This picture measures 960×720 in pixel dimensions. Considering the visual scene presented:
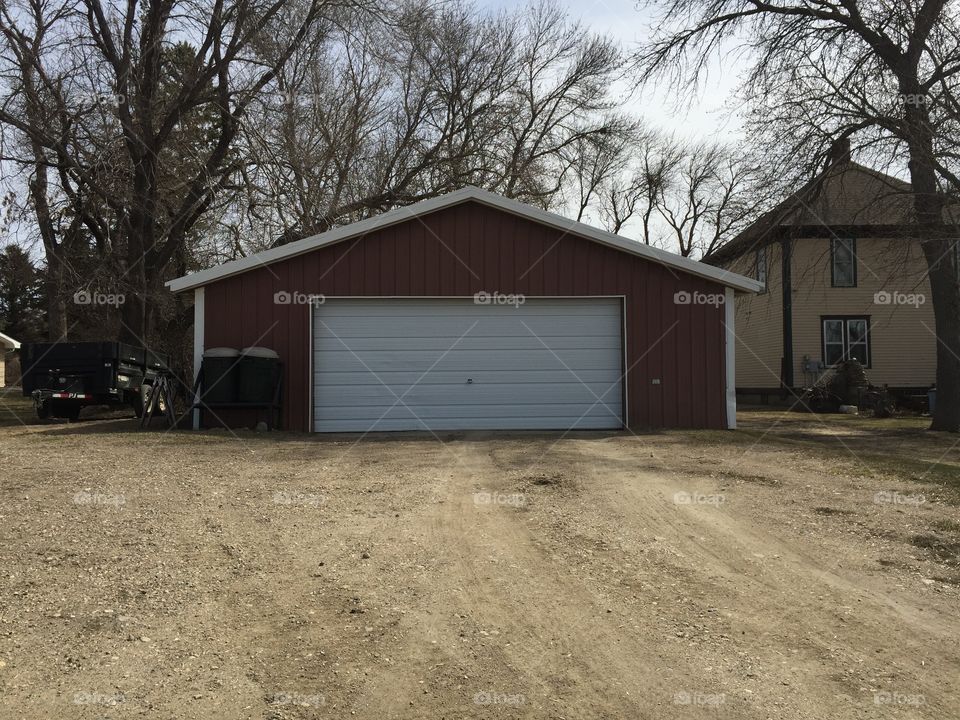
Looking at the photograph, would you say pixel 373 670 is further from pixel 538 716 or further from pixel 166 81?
pixel 166 81

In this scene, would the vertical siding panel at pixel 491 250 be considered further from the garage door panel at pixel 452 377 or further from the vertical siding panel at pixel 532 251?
the garage door panel at pixel 452 377

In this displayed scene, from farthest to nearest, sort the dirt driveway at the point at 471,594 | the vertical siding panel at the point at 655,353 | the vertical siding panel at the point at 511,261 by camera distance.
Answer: the vertical siding panel at the point at 655,353, the vertical siding panel at the point at 511,261, the dirt driveway at the point at 471,594

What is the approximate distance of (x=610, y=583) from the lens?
190 inches

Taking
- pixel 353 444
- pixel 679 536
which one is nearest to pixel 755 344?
pixel 353 444

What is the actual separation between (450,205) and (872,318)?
1611cm

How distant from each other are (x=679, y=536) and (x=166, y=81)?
61.5 ft

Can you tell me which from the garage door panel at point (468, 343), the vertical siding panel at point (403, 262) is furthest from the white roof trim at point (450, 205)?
the garage door panel at point (468, 343)

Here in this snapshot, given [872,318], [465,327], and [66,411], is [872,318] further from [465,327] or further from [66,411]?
[66,411]

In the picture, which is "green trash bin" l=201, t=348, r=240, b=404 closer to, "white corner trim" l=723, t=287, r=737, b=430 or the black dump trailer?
the black dump trailer

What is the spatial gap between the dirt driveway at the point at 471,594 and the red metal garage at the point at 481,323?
540cm

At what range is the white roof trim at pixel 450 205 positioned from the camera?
1332 cm

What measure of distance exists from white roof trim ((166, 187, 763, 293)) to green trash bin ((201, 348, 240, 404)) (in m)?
1.39

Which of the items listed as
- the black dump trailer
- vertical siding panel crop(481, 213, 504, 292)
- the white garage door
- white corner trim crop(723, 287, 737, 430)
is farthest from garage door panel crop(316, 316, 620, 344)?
the black dump trailer

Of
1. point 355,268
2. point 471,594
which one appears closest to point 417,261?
point 355,268
